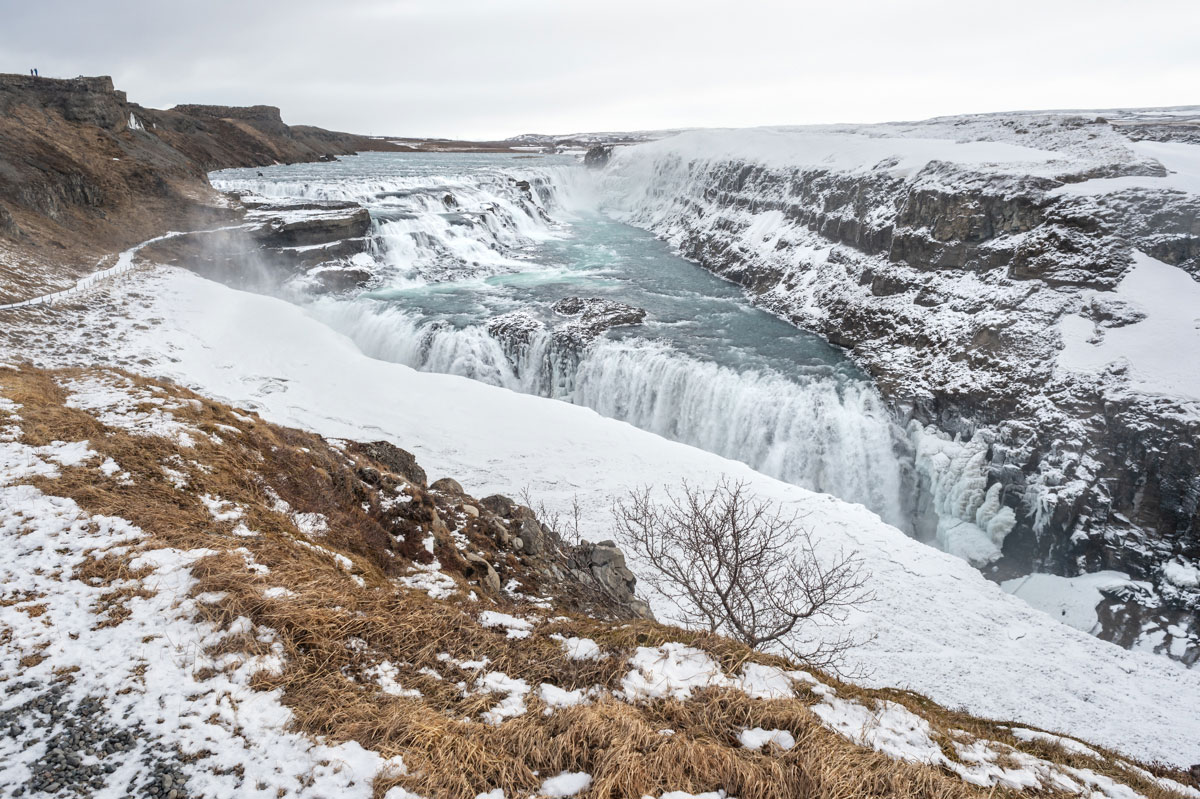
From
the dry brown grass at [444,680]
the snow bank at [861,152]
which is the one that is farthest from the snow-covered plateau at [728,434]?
the snow bank at [861,152]

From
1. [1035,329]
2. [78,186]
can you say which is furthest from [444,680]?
[78,186]

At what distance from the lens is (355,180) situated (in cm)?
4416

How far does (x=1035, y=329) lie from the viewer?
17.9 meters

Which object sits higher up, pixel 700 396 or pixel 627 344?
pixel 627 344

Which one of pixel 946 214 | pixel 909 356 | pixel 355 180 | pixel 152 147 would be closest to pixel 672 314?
pixel 909 356

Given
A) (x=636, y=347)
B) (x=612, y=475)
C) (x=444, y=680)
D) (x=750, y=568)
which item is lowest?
(x=612, y=475)

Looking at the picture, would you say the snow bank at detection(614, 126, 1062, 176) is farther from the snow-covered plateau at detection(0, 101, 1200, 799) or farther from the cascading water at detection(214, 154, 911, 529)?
the cascading water at detection(214, 154, 911, 529)

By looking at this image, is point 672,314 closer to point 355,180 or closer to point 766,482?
point 766,482

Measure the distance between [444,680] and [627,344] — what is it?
18929 mm

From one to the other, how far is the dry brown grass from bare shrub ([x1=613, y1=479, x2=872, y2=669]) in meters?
2.39

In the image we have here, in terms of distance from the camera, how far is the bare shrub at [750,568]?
25.5ft

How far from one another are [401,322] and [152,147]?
26126mm

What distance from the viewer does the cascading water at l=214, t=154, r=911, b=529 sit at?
1814cm

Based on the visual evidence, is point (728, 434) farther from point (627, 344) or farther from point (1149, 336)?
point (1149, 336)
